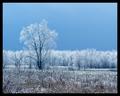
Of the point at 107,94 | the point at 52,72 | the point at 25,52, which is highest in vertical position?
the point at 25,52

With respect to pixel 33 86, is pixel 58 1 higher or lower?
higher

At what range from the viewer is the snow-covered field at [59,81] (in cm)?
295

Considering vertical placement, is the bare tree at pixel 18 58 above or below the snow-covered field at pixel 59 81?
above

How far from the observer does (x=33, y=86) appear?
9.94ft

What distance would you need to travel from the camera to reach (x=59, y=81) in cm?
312

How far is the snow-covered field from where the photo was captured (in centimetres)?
295

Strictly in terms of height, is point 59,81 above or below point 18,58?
below

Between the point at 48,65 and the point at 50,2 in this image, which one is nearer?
the point at 50,2

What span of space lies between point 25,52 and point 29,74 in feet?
0.78

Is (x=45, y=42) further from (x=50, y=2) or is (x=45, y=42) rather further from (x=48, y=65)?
(x=50, y=2)

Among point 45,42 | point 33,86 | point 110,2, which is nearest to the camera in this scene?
point 110,2

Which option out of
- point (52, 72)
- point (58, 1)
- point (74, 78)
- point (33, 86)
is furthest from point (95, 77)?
point (58, 1)

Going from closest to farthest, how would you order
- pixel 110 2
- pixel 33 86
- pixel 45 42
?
pixel 110 2 < pixel 33 86 < pixel 45 42

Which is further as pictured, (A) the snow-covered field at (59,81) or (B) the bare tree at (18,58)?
(B) the bare tree at (18,58)
